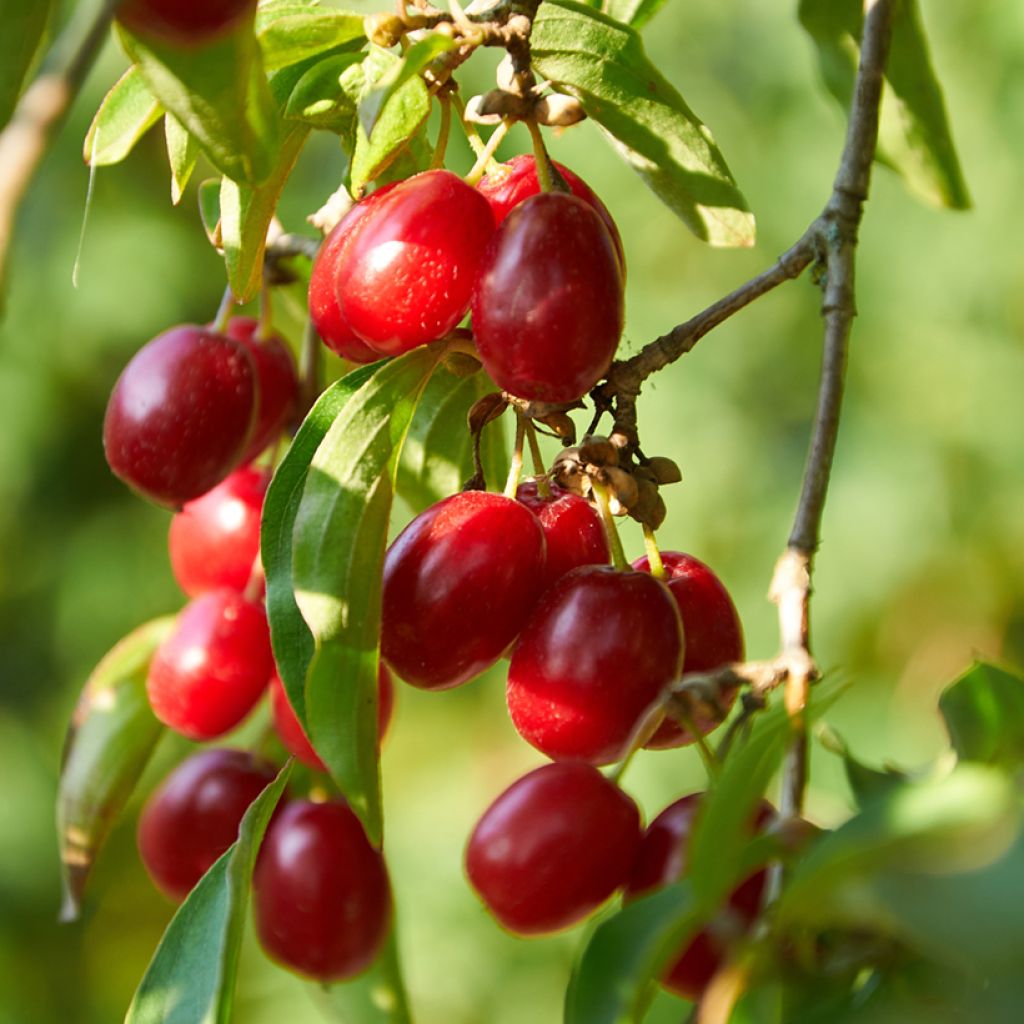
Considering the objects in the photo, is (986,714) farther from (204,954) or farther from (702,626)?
(204,954)

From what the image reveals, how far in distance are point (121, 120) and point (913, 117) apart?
502mm

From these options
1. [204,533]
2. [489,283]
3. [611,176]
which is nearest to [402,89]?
[489,283]

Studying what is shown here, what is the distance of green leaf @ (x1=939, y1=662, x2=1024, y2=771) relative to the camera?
0.50 meters

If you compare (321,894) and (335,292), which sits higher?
(335,292)

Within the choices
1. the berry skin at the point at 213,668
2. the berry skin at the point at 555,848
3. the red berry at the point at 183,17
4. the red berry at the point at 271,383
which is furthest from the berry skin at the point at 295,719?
the red berry at the point at 183,17

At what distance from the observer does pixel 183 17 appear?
17.1 inches

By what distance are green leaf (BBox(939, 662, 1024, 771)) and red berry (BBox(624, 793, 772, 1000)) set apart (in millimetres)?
77

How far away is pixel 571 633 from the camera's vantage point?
56 cm

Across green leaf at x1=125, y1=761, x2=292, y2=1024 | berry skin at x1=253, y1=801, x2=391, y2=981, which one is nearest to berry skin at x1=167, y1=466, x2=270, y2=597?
berry skin at x1=253, y1=801, x2=391, y2=981

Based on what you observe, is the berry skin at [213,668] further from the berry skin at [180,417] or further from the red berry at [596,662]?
the red berry at [596,662]

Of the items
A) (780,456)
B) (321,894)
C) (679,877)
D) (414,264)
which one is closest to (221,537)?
(321,894)

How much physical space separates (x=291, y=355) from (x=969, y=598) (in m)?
1.62

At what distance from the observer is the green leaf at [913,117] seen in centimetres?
87

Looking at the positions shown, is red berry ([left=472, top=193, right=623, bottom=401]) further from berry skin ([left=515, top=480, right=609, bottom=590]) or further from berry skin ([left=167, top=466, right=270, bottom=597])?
berry skin ([left=167, top=466, right=270, bottom=597])
